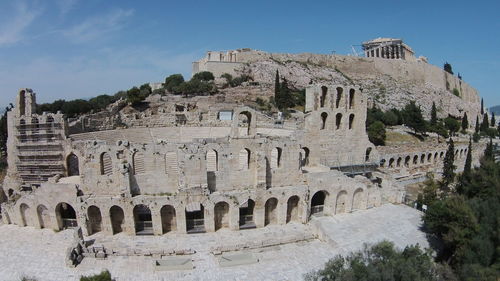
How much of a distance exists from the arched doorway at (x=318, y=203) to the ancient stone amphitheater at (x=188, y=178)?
77mm

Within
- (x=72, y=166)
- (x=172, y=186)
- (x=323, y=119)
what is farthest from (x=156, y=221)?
(x=323, y=119)

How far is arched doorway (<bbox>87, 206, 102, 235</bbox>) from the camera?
21344mm

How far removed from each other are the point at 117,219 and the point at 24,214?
694 cm

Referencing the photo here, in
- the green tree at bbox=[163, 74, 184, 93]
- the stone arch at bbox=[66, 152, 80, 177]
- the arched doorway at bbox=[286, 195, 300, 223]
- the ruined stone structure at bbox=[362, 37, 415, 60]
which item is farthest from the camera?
the ruined stone structure at bbox=[362, 37, 415, 60]

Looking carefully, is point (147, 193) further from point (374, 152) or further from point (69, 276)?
point (374, 152)

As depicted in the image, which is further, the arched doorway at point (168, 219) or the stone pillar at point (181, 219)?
the arched doorway at point (168, 219)

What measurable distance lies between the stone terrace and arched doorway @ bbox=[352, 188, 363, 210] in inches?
25.2

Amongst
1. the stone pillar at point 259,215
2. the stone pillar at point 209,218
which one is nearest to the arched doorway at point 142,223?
the stone pillar at point 209,218

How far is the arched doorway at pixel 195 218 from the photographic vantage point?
21797 millimetres

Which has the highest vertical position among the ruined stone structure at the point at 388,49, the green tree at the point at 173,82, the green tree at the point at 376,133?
the ruined stone structure at the point at 388,49

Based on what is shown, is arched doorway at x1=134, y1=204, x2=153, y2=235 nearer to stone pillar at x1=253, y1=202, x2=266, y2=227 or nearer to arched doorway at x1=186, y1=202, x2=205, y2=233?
arched doorway at x1=186, y1=202, x2=205, y2=233

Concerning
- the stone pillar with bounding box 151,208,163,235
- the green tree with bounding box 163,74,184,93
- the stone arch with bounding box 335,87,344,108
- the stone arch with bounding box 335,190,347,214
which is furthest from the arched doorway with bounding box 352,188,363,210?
the green tree with bounding box 163,74,184,93

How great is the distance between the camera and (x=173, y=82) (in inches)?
2749

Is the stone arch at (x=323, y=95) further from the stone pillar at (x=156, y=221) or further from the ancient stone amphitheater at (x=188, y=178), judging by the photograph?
the stone pillar at (x=156, y=221)
